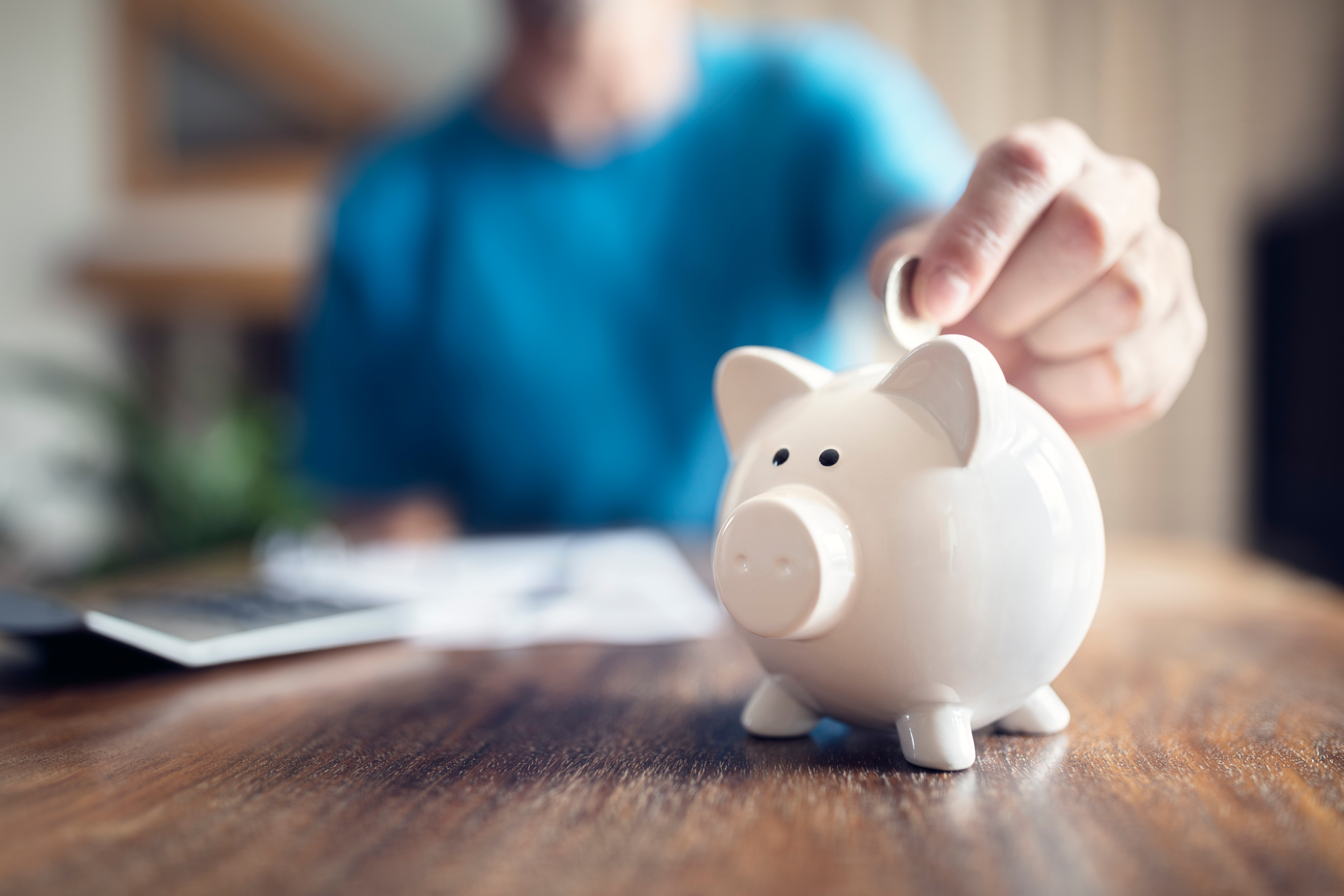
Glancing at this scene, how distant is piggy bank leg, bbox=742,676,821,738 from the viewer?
38 cm

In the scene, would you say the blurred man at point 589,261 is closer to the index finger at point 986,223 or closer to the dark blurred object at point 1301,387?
the index finger at point 986,223

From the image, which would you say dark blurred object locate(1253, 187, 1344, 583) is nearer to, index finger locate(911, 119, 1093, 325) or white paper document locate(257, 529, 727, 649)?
white paper document locate(257, 529, 727, 649)

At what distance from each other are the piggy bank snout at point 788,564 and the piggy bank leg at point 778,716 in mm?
50

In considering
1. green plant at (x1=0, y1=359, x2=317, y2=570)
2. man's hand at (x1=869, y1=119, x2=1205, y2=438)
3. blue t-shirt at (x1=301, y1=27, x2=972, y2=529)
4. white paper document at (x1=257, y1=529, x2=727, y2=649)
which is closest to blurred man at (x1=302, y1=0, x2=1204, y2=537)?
blue t-shirt at (x1=301, y1=27, x2=972, y2=529)

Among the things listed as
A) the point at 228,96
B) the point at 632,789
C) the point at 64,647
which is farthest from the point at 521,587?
the point at 228,96

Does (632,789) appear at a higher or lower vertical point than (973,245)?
lower

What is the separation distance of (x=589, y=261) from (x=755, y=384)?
3.05 ft

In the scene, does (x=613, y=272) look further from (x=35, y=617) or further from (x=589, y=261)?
(x=35, y=617)

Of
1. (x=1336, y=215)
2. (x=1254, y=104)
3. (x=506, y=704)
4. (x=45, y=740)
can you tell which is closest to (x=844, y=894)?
(x=506, y=704)

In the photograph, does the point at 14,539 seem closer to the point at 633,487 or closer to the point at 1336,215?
the point at 633,487

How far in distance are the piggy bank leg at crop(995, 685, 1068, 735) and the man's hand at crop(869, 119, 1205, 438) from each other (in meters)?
0.16

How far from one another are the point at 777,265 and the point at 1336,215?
1257 millimetres

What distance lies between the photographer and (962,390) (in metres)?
0.33

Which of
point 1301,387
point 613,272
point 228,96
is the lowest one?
point 1301,387
